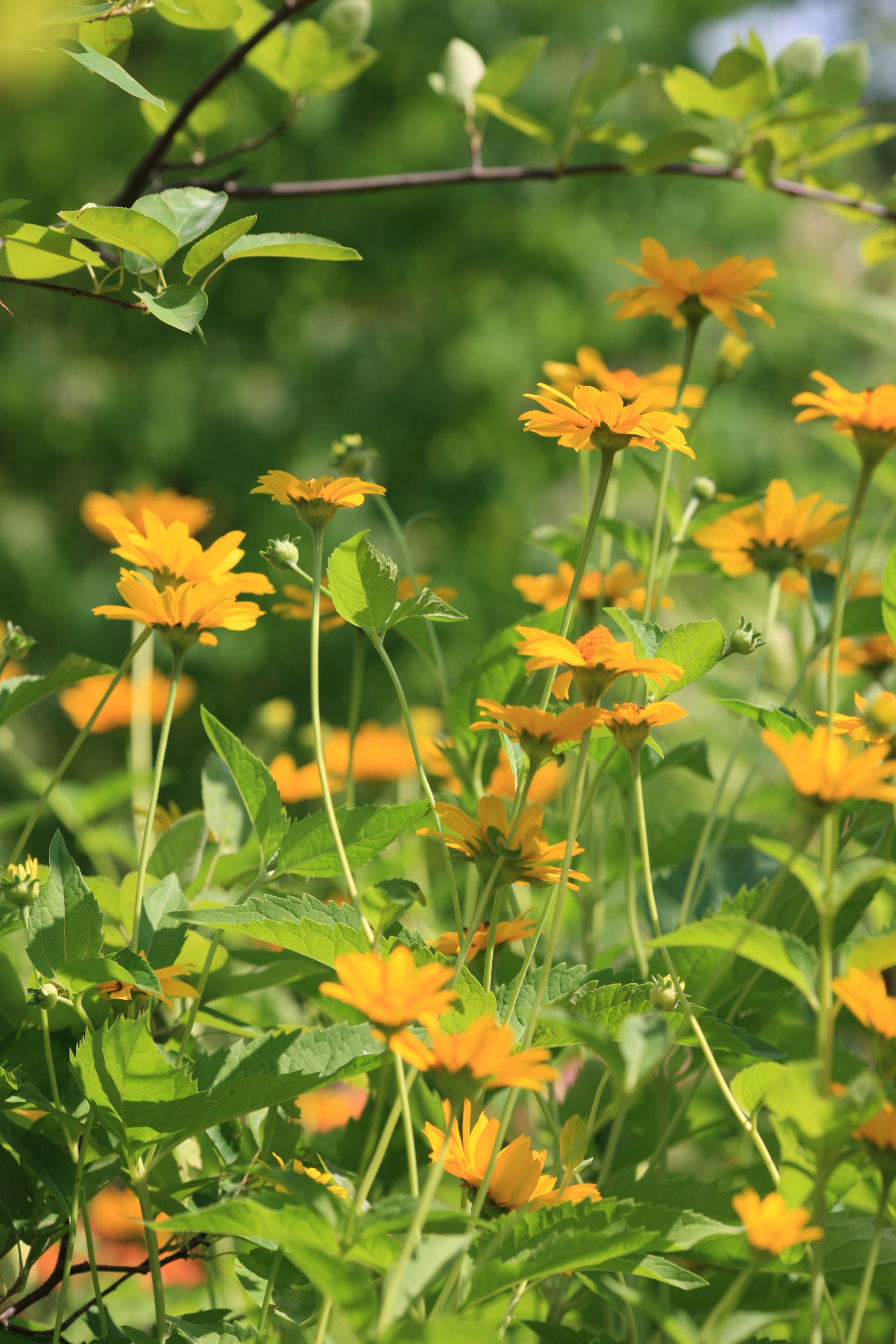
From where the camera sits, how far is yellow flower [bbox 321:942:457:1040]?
0.21 meters

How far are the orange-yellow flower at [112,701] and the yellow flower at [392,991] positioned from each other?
38 centimetres

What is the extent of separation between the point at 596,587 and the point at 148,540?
0.24 m

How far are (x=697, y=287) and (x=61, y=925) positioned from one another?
34 cm

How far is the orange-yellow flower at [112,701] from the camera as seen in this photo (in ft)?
2.07

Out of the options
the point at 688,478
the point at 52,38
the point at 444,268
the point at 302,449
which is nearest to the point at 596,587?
the point at 688,478

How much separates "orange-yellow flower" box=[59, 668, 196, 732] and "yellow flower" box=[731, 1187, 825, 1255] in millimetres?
423

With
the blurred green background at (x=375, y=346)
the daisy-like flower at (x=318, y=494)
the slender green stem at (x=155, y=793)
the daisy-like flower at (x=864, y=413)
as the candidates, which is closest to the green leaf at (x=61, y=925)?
the slender green stem at (x=155, y=793)

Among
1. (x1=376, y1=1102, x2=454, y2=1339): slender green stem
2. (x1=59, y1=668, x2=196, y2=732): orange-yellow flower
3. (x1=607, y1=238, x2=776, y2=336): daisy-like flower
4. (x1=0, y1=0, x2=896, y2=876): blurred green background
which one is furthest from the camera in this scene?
(x1=0, y1=0, x2=896, y2=876): blurred green background

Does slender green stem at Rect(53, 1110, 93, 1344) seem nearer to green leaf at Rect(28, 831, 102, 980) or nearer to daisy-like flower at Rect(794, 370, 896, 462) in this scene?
green leaf at Rect(28, 831, 102, 980)

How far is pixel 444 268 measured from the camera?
10.2 ft

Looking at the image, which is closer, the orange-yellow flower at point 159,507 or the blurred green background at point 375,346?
the orange-yellow flower at point 159,507

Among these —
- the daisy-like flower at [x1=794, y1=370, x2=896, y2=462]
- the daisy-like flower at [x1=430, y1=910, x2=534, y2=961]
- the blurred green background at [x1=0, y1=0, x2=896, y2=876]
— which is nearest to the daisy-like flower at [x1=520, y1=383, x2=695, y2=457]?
the daisy-like flower at [x1=794, y1=370, x2=896, y2=462]

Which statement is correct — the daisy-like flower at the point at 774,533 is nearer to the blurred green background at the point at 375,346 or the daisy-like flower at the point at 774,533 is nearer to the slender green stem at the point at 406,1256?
the slender green stem at the point at 406,1256

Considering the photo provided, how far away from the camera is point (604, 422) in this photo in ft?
1.05
